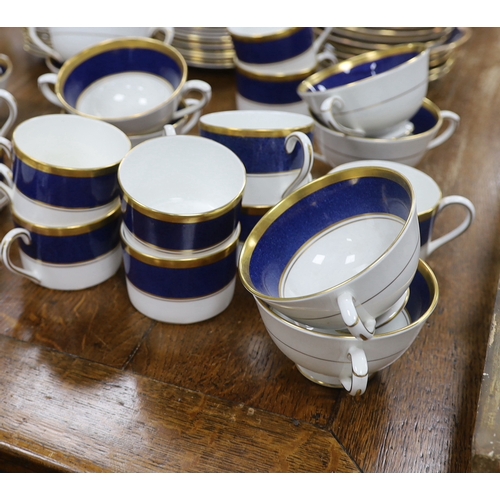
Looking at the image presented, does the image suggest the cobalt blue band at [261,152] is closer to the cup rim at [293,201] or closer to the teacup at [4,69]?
the cup rim at [293,201]

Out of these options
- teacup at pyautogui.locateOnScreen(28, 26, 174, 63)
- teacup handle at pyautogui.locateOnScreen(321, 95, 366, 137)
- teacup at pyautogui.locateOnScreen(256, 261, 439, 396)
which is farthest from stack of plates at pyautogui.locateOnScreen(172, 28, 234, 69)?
teacup at pyautogui.locateOnScreen(256, 261, 439, 396)

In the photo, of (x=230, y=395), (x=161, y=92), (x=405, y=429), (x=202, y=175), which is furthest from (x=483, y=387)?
(x=161, y=92)

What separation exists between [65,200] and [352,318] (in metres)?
0.32

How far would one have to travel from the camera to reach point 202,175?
2.23 feet

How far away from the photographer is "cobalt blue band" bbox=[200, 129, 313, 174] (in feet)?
2.19

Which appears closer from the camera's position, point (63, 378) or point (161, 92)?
point (63, 378)

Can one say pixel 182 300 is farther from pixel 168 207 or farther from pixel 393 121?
pixel 393 121

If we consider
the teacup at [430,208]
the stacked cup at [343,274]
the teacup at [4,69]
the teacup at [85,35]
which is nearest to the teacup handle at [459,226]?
the teacup at [430,208]

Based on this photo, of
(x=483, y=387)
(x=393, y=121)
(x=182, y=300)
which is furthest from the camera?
(x=393, y=121)

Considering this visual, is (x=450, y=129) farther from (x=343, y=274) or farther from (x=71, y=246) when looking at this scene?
(x=71, y=246)

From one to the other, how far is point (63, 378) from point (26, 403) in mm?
38

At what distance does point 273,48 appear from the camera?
0.88 meters

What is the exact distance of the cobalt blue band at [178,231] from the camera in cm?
59

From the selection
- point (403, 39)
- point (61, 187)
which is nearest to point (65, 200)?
point (61, 187)
